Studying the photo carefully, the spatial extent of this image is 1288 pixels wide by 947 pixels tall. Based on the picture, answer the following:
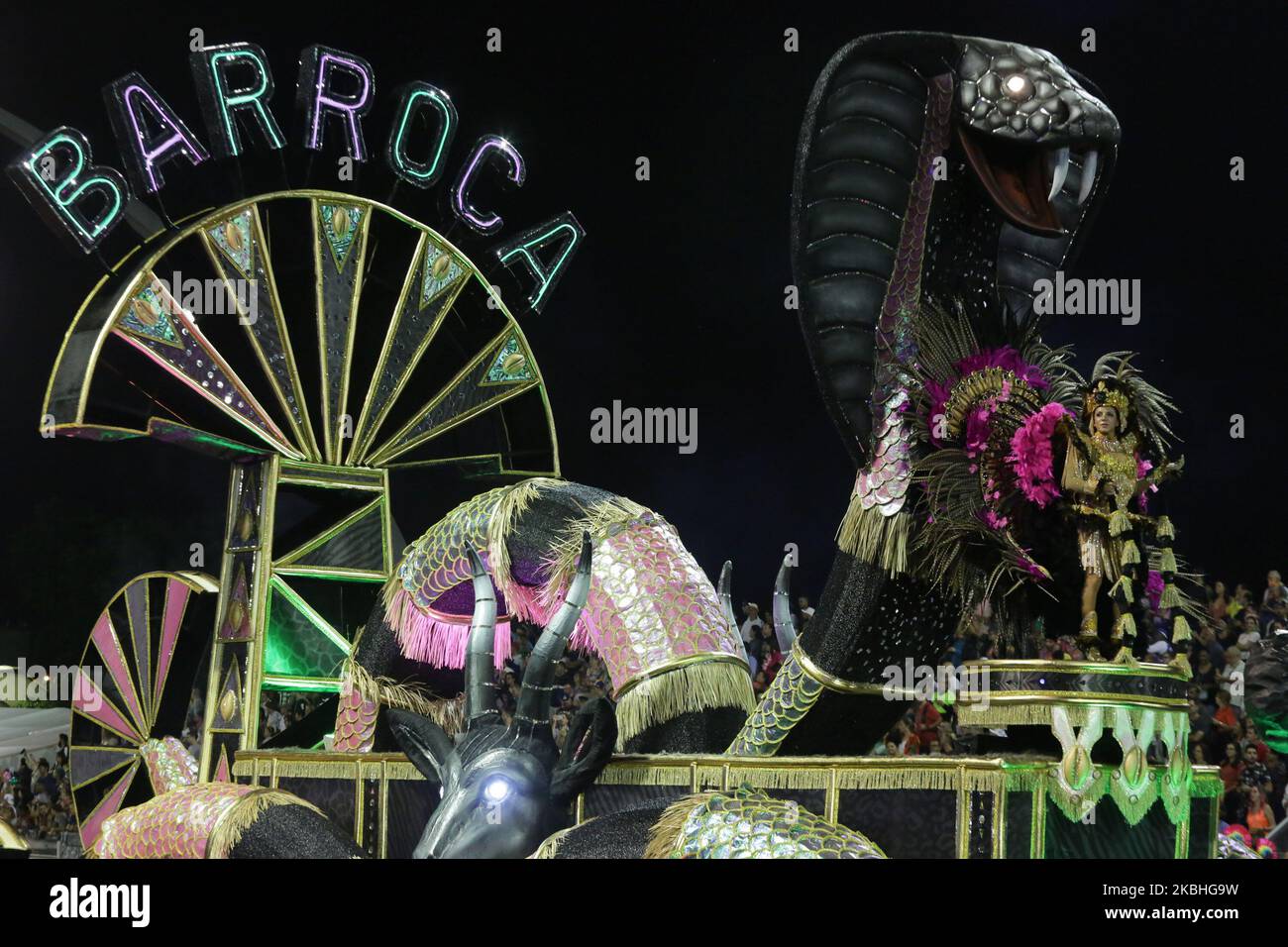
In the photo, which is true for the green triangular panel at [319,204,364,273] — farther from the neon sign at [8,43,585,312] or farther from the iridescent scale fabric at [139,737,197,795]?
the iridescent scale fabric at [139,737,197,795]

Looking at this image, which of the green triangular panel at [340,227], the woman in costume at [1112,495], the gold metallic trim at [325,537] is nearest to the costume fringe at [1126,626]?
the woman in costume at [1112,495]

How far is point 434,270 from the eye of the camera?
7.75m

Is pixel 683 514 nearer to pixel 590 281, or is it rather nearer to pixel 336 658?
pixel 590 281

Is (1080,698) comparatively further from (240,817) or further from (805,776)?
(240,817)

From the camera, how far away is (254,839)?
5.19 m

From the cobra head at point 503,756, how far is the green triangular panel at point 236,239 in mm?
2820

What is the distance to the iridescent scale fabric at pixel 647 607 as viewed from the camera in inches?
223

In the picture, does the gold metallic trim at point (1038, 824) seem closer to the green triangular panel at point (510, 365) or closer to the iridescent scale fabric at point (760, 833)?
the iridescent scale fabric at point (760, 833)

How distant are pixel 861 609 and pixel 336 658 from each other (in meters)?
3.17

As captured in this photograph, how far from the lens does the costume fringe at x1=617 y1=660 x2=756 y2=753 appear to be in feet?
18.3

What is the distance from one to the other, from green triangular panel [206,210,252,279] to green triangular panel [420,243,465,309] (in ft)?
2.81

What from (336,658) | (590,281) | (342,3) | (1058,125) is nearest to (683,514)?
(590,281)

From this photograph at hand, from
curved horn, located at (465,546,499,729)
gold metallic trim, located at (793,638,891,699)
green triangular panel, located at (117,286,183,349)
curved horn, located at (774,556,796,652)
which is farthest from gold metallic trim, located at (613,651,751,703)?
green triangular panel, located at (117,286,183,349)

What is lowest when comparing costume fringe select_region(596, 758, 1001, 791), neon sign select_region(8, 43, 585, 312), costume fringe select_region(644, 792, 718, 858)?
costume fringe select_region(644, 792, 718, 858)
